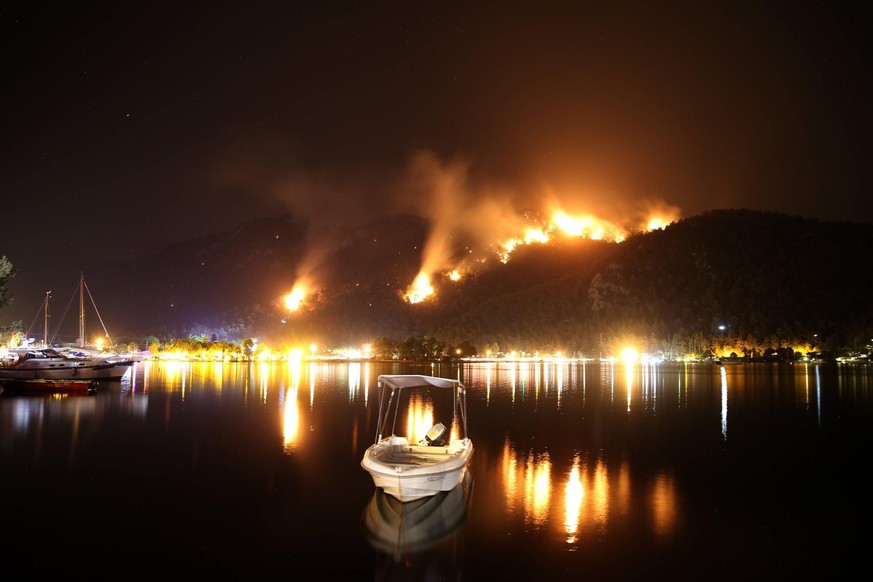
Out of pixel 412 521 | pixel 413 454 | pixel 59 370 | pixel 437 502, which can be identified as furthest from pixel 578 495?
pixel 59 370

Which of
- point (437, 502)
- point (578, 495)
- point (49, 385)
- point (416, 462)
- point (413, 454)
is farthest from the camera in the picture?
point (49, 385)

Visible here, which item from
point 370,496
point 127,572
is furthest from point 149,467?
point 127,572

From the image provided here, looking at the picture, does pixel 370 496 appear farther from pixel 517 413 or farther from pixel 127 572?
pixel 517 413

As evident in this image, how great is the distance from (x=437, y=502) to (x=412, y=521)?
1807 mm

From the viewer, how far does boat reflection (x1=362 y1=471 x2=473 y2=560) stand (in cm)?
Answer: 1537

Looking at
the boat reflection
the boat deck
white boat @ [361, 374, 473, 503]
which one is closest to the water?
the boat reflection

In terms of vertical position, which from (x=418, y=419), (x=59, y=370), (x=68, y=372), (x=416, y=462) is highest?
(x=59, y=370)

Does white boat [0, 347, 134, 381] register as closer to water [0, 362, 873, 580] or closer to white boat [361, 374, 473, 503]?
water [0, 362, 873, 580]

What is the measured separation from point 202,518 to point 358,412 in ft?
89.2

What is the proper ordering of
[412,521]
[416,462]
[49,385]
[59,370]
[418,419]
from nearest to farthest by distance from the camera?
[412,521]
[416,462]
[418,419]
[49,385]
[59,370]

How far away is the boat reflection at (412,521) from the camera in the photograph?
15367mm

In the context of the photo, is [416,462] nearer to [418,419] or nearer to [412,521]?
[412,521]

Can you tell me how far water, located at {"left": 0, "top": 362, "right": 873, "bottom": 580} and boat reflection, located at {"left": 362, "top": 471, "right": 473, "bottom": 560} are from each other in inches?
3.1

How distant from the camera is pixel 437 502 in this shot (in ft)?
61.3
